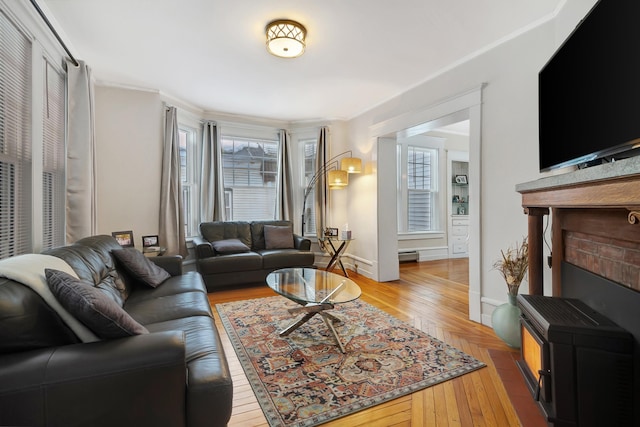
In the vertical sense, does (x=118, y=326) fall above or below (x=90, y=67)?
below

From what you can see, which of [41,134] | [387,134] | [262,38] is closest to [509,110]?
[387,134]

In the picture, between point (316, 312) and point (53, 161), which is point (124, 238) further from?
point (316, 312)

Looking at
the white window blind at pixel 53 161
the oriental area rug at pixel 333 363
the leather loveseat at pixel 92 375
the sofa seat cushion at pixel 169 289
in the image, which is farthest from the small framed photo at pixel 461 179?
the white window blind at pixel 53 161

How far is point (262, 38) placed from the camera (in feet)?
8.74

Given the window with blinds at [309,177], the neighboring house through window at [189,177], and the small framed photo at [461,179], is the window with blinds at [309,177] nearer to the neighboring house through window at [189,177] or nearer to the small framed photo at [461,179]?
the neighboring house through window at [189,177]

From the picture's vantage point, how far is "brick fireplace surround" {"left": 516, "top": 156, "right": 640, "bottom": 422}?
1041mm

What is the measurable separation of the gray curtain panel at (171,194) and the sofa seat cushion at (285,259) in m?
1.24

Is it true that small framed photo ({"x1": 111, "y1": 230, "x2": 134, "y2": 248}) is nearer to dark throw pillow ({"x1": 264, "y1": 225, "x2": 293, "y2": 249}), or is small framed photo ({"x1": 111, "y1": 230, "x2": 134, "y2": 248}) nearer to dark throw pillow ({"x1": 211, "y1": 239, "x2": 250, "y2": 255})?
dark throw pillow ({"x1": 211, "y1": 239, "x2": 250, "y2": 255})

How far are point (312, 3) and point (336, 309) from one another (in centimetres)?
283

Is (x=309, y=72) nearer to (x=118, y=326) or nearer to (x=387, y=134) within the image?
(x=387, y=134)

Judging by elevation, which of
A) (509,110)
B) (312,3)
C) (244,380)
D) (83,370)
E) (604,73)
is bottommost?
(244,380)

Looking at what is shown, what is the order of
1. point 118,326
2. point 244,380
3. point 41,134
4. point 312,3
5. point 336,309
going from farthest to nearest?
point 336,309 < point 41,134 < point 312,3 < point 244,380 < point 118,326

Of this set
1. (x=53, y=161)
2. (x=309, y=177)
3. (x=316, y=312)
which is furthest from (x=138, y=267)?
(x=309, y=177)

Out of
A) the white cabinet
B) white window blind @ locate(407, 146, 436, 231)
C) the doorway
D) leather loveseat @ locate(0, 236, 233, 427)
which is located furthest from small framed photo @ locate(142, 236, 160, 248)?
the white cabinet
